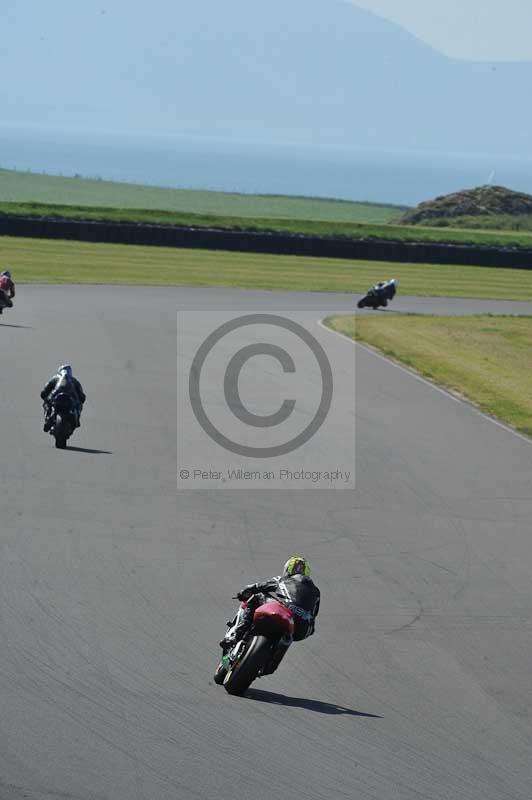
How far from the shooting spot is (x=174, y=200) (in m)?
113

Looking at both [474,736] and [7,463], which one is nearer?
[474,736]

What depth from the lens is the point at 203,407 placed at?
77.3 feet

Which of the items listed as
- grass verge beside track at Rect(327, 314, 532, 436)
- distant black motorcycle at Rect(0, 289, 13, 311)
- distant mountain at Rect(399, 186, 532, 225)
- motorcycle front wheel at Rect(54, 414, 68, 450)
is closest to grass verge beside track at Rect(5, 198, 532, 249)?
grass verge beside track at Rect(327, 314, 532, 436)

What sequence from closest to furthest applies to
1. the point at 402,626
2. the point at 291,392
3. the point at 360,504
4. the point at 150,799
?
1. the point at 150,799
2. the point at 402,626
3. the point at 360,504
4. the point at 291,392

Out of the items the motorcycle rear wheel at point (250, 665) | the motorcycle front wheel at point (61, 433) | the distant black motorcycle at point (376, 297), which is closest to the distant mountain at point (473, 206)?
the distant black motorcycle at point (376, 297)

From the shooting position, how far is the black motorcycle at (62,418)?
1891 centimetres

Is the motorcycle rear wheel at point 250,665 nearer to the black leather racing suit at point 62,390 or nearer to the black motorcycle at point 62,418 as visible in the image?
the black motorcycle at point 62,418

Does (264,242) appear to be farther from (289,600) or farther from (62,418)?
(289,600)

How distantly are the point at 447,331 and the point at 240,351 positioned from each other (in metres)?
9.80

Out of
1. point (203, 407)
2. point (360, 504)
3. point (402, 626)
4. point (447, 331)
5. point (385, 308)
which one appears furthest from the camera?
point (385, 308)

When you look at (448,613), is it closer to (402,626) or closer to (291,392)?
(402,626)

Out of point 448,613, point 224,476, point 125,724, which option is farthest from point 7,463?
point 125,724

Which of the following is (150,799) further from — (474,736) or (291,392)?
(291,392)

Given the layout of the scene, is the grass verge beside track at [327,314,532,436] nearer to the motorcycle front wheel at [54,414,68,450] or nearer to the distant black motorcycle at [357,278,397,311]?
the distant black motorcycle at [357,278,397,311]
